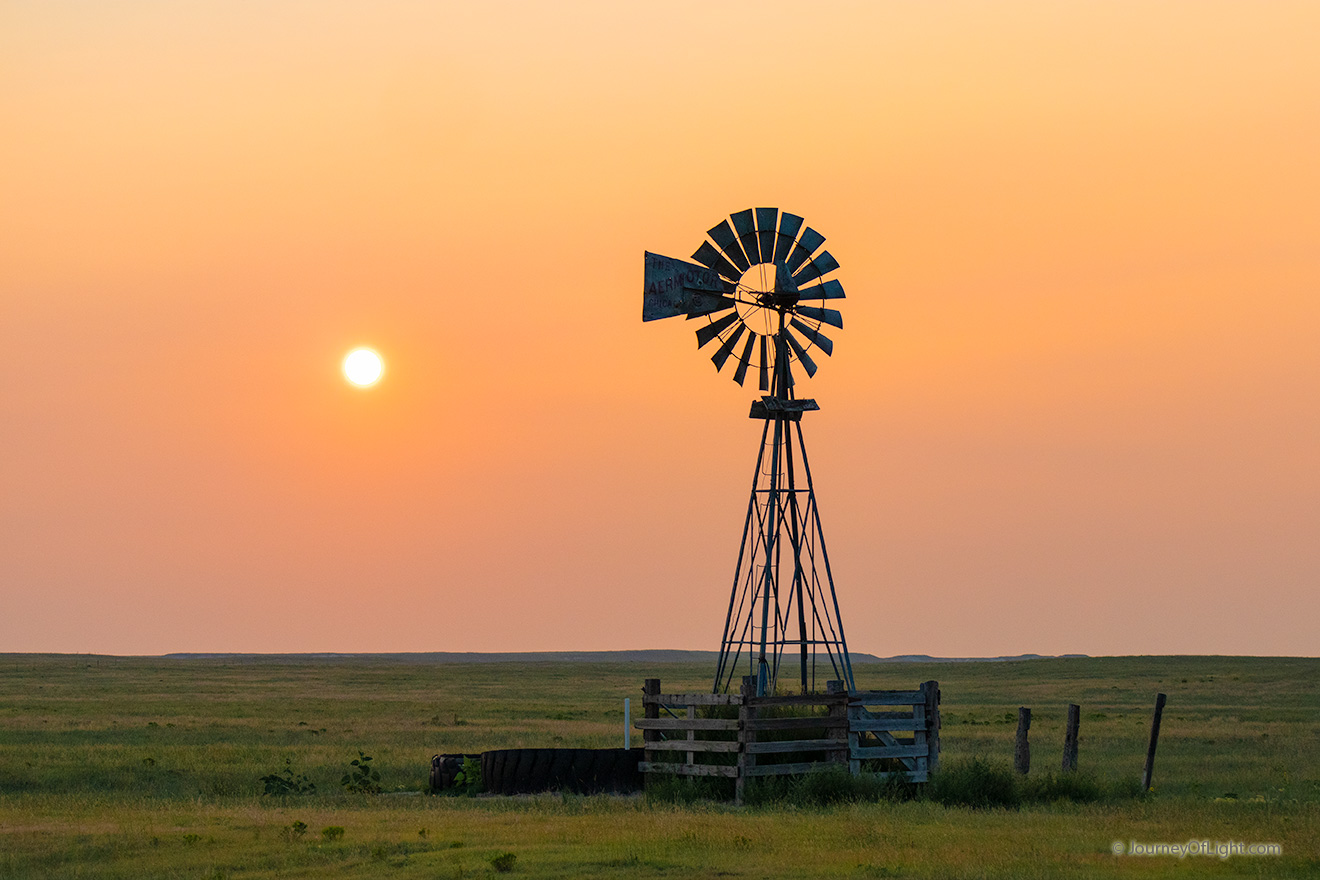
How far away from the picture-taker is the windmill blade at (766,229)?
29.1 metres

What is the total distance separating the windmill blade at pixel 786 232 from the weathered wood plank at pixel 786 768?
10.0m

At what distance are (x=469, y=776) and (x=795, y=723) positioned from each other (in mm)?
6759

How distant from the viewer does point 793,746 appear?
2550 centimetres

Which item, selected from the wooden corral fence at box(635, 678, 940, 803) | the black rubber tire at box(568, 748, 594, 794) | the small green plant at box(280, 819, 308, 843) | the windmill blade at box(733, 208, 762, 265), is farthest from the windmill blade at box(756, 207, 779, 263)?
the small green plant at box(280, 819, 308, 843)

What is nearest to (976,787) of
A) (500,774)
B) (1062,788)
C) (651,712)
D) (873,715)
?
(1062,788)

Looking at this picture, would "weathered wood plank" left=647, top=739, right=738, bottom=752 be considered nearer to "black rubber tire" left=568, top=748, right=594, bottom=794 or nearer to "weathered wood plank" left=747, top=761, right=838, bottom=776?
"weathered wood plank" left=747, top=761, right=838, bottom=776

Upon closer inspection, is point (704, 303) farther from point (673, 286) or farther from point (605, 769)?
point (605, 769)

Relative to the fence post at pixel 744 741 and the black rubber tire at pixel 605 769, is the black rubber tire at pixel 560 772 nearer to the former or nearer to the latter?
the black rubber tire at pixel 605 769

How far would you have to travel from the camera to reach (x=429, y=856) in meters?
19.3

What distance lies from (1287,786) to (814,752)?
1122 cm

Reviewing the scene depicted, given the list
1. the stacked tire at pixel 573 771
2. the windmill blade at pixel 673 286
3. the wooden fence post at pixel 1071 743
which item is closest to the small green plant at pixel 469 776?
the stacked tire at pixel 573 771

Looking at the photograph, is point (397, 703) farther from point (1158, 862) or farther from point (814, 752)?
point (1158, 862)

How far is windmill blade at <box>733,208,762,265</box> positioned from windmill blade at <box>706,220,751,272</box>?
120mm

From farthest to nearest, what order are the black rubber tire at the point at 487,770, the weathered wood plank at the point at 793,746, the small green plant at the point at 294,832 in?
the black rubber tire at the point at 487,770 < the weathered wood plank at the point at 793,746 < the small green plant at the point at 294,832
